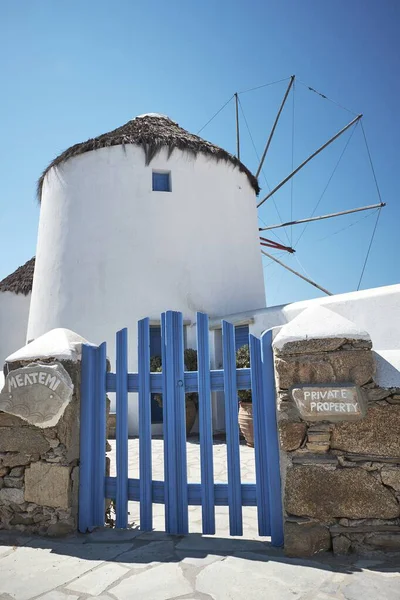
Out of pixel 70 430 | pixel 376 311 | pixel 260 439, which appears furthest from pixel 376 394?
pixel 376 311

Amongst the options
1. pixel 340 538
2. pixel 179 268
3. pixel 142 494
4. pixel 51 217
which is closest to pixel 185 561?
pixel 142 494

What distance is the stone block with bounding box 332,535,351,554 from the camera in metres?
2.69

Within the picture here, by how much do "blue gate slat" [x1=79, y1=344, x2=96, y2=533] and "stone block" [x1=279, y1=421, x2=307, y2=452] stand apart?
1.58 m

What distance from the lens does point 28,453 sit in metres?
3.39

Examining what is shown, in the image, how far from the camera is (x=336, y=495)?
2721 millimetres

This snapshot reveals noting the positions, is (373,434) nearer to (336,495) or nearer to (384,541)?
(336,495)

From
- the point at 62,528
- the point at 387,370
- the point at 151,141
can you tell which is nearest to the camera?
the point at 387,370

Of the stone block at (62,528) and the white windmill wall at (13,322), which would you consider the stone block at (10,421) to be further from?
the white windmill wall at (13,322)

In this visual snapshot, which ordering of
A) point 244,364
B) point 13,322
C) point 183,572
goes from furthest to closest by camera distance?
point 13,322
point 244,364
point 183,572

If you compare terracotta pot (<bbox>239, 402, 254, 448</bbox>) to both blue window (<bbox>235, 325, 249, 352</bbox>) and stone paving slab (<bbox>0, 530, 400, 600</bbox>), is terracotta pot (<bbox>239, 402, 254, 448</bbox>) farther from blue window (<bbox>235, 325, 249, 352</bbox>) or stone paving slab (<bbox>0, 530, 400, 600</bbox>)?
stone paving slab (<bbox>0, 530, 400, 600</bbox>)

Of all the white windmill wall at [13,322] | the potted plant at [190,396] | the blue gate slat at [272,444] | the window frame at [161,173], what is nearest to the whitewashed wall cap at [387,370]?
the blue gate slat at [272,444]

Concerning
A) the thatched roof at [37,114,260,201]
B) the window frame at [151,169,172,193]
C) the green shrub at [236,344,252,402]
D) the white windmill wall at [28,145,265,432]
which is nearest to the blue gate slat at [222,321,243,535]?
the green shrub at [236,344,252,402]

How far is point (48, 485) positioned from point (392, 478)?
250cm

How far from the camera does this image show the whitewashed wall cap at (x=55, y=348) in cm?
342
